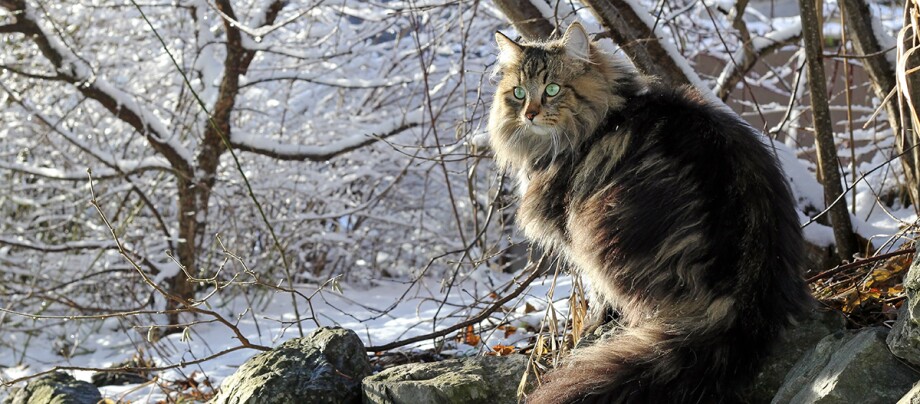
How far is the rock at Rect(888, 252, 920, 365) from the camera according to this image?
69.0 inches

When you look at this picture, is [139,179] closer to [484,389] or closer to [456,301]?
[456,301]

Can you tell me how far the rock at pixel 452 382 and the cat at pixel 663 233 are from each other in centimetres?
23

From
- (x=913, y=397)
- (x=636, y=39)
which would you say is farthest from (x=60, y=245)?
(x=913, y=397)

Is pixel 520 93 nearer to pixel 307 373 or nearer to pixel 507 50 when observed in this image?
pixel 507 50

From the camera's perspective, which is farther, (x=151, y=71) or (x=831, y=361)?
(x=151, y=71)

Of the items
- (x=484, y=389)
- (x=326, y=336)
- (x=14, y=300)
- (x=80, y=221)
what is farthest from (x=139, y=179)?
(x=484, y=389)

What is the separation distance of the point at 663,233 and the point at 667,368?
358mm

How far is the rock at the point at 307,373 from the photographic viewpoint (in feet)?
8.47

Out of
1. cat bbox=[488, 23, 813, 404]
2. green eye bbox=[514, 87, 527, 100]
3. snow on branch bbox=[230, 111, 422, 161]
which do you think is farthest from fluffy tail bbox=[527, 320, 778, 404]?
snow on branch bbox=[230, 111, 422, 161]

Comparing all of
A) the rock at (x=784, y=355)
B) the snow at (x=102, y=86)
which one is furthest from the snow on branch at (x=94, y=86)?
the rock at (x=784, y=355)

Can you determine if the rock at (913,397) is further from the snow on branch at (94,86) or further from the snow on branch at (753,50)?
the snow on branch at (94,86)

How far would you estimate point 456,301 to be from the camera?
6109 mm

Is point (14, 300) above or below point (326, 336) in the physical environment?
above

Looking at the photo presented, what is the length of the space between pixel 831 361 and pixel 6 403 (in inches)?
132
